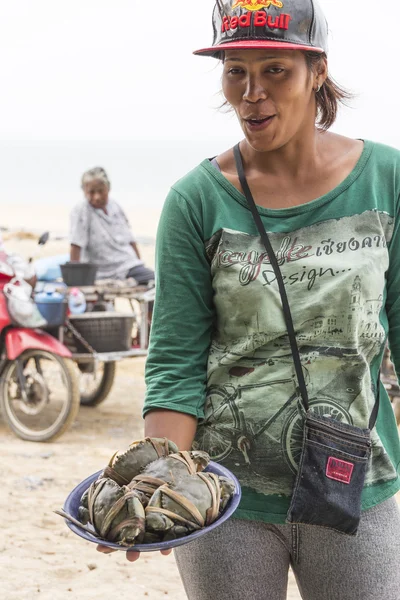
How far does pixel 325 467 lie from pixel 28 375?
15.9ft

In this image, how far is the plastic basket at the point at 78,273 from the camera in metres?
6.76

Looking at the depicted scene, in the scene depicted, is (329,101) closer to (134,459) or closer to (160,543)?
(134,459)

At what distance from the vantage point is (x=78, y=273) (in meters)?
6.82

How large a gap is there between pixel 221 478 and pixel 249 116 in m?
0.70

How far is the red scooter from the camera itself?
242 inches

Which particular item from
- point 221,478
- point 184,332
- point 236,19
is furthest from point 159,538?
point 236,19

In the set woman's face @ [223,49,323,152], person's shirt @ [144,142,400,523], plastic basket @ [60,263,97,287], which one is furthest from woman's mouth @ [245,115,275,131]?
plastic basket @ [60,263,97,287]

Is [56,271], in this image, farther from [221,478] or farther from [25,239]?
[25,239]

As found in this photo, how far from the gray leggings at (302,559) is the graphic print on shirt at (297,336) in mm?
90

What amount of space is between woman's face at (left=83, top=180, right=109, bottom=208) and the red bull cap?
6302 millimetres

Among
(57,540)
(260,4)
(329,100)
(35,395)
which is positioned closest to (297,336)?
(329,100)

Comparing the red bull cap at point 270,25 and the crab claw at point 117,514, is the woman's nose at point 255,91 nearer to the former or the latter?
the red bull cap at point 270,25

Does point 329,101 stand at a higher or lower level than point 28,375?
higher

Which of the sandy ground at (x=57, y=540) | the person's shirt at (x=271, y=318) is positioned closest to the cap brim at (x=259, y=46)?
the person's shirt at (x=271, y=318)
